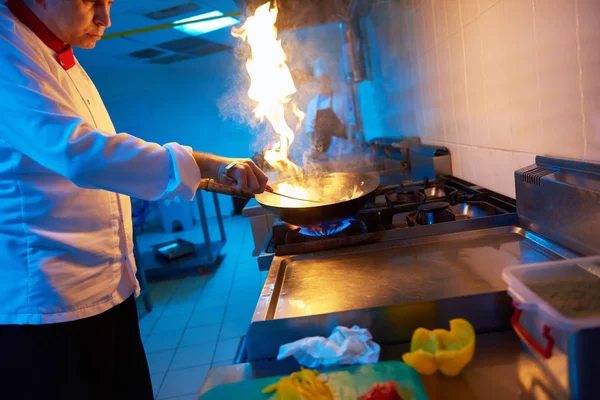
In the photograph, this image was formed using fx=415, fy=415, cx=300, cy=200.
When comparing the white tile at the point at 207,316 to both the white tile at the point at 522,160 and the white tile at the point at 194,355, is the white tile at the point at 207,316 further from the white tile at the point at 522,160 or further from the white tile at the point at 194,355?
the white tile at the point at 522,160

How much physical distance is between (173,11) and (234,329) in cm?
Result: 322

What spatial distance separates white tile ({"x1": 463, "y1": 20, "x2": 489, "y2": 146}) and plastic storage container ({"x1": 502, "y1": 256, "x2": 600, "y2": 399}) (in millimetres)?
942

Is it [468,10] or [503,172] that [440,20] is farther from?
[503,172]

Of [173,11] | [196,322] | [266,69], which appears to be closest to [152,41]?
[173,11]

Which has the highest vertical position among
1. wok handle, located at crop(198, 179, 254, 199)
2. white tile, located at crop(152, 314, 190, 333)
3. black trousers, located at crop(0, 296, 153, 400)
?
wok handle, located at crop(198, 179, 254, 199)

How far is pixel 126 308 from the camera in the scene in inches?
51.6

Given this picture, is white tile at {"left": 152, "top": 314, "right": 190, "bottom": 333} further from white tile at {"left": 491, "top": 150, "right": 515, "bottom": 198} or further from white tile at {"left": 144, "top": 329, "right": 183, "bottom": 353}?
white tile at {"left": 491, "top": 150, "right": 515, "bottom": 198}

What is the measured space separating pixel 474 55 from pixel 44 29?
1354 mm

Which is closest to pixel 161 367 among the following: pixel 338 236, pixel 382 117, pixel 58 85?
pixel 338 236

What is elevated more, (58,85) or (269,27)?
(269,27)

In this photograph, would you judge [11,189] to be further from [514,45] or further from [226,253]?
[226,253]

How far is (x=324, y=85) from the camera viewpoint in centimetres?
414

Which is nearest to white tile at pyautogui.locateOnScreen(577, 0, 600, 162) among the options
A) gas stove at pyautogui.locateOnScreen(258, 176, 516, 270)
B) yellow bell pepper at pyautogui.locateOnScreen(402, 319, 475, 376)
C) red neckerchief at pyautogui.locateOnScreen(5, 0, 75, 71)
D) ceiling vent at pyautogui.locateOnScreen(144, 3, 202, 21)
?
gas stove at pyautogui.locateOnScreen(258, 176, 516, 270)

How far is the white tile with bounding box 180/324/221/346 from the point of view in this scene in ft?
9.05
